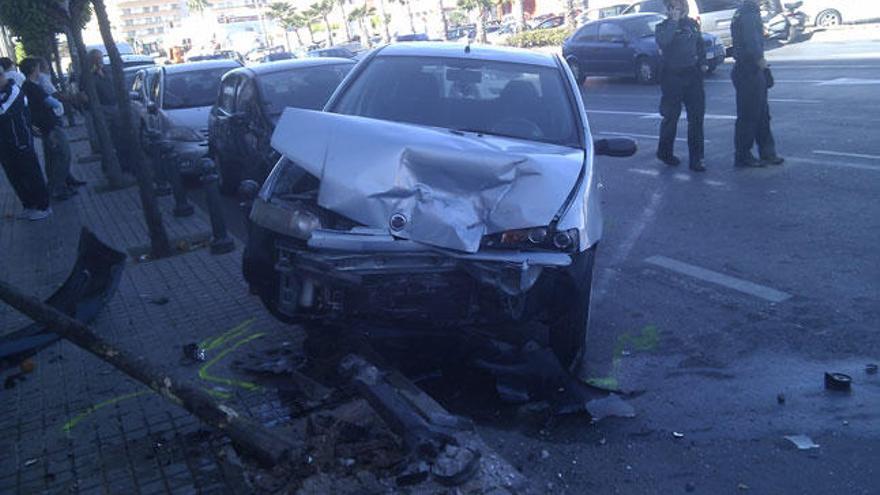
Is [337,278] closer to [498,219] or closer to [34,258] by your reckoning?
[498,219]

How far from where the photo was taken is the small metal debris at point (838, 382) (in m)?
4.24

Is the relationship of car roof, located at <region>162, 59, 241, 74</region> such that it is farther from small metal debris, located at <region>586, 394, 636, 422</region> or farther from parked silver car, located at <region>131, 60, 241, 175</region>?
small metal debris, located at <region>586, 394, 636, 422</region>

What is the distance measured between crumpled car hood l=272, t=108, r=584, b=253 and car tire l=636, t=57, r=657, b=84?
16.6 m

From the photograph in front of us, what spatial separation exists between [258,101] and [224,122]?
0.83 metres

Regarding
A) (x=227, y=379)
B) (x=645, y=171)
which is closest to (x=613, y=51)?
(x=645, y=171)

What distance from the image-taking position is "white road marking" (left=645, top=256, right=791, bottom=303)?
5672 millimetres

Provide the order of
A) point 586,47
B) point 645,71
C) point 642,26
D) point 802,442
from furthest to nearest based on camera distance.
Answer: point 586,47, point 642,26, point 645,71, point 802,442

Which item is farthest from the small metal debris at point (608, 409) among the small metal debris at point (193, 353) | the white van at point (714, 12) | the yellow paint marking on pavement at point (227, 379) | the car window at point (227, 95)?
the white van at point (714, 12)

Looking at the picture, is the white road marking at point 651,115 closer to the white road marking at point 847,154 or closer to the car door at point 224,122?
the white road marking at point 847,154

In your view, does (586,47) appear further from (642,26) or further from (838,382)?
(838,382)

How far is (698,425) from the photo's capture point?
13.4ft

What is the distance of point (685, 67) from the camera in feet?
32.4

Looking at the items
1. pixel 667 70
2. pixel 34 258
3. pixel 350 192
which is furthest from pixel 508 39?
pixel 350 192

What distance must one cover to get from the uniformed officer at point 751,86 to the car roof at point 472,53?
13.6ft
